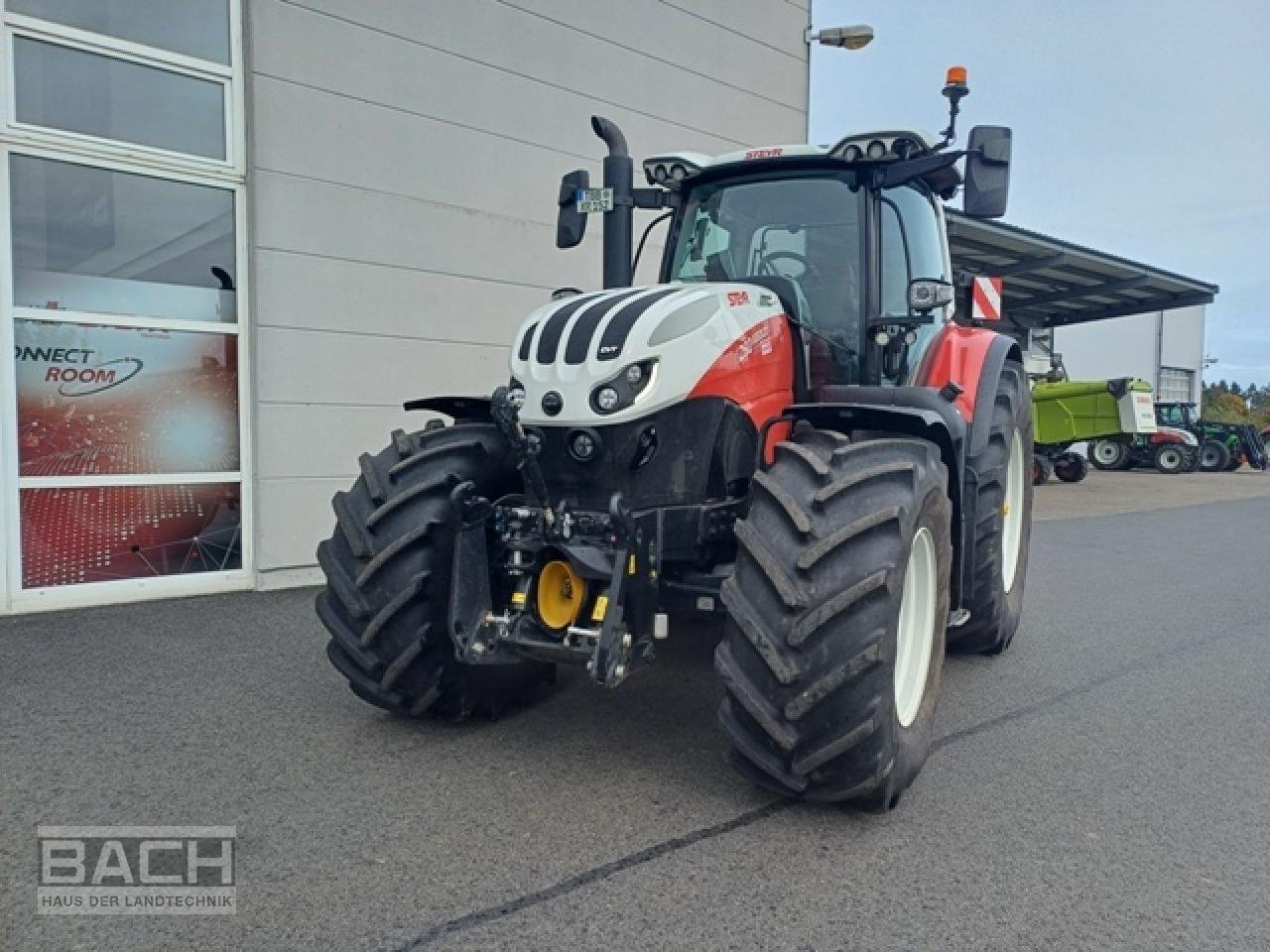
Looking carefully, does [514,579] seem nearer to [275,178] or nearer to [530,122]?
[275,178]

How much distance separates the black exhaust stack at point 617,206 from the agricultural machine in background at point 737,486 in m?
0.02

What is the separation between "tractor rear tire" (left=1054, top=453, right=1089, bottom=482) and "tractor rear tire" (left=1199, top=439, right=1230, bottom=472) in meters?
7.83

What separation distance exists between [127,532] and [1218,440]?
27.5 m

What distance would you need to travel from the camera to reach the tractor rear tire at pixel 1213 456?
26.1 metres

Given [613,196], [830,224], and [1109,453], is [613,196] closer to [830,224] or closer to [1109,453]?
[830,224]

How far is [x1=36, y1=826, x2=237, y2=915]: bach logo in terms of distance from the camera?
260 centimetres

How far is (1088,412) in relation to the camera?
19.8 meters

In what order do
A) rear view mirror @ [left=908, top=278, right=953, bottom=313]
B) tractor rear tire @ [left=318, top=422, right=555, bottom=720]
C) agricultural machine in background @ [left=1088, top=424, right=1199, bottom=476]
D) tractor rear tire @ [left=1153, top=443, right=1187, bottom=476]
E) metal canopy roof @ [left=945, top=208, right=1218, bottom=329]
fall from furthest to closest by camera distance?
tractor rear tire @ [left=1153, top=443, right=1187, bottom=476]
agricultural machine in background @ [left=1088, top=424, right=1199, bottom=476]
metal canopy roof @ [left=945, top=208, right=1218, bottom=329]
rear view mirror @ [left=908, top=278, right=953, bottom=313]
tractor rear tire @ [left=318, top=422, right=555, bottom=720]

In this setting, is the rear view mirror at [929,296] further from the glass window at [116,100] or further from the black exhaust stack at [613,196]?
the glass window at [116,100]

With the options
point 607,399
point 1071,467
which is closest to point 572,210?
point 607,399

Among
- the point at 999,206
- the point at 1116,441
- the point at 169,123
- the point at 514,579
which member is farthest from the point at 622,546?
the point at 1116,441

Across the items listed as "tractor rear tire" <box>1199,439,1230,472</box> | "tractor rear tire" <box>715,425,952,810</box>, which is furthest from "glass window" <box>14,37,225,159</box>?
"tractor rear tire" <box>1199,439,1230,472</box>

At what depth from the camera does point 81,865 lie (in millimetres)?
2809

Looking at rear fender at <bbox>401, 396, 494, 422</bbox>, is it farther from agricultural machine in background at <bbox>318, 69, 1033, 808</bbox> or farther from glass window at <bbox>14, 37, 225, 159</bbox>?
glass window at <bbox>14, 37, 225, 159</bbox>
